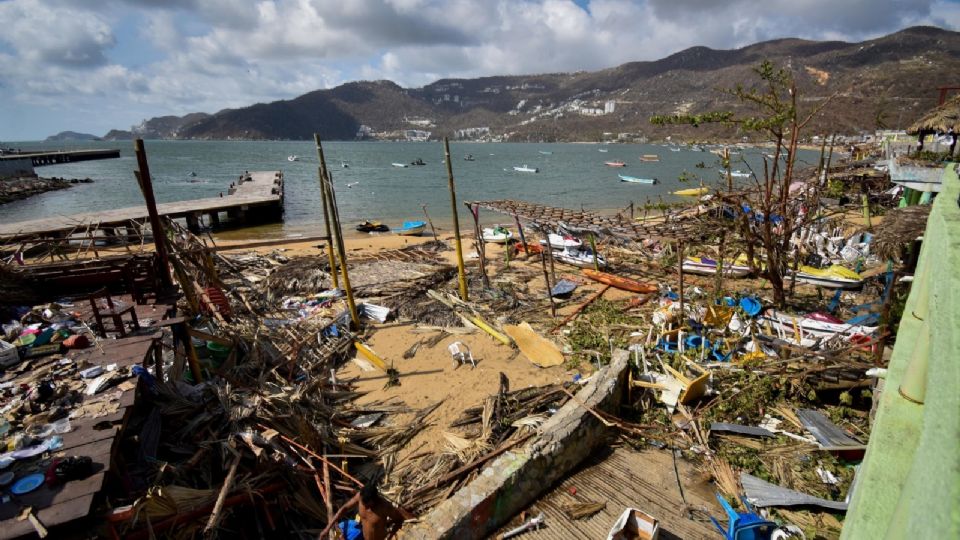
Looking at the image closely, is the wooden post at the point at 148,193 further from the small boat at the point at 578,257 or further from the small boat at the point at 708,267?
the small boat at the point at 708,267

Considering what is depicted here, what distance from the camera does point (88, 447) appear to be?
4.60 meters

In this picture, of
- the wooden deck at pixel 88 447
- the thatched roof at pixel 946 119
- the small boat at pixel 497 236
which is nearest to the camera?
the wooden deck at pixel 88 447

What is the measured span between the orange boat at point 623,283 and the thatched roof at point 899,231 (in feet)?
16.6

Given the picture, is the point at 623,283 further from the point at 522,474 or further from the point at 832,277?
the point at 522,474

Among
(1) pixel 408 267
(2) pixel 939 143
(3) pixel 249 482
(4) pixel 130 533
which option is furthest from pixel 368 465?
(2) pixel 939 143

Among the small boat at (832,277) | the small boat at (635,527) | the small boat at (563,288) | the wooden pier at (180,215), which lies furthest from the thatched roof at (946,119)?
the wooden pier at (180,215)

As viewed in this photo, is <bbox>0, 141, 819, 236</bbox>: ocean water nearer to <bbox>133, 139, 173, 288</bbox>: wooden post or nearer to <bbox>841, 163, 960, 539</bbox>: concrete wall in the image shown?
<bbox>133, 139, 173, 288</bbox>: wooden post

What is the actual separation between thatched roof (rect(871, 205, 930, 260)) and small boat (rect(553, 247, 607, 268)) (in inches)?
291

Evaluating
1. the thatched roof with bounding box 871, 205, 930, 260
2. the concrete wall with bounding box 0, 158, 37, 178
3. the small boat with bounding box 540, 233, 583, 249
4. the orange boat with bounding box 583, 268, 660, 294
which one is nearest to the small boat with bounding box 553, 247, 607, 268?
the small boat with bounding box 540, 233, 583, 249

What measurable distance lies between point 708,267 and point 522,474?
38.5ft

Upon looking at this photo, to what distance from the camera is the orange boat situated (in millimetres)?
13477

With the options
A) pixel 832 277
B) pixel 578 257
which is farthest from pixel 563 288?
pixel 832 277

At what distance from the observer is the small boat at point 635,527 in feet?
→ 16.0

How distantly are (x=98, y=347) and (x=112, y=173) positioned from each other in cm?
7307
